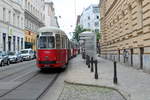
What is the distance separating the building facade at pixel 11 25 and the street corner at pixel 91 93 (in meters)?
33.4

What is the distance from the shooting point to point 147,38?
59.2 ft

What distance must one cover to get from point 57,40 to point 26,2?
1844 inches

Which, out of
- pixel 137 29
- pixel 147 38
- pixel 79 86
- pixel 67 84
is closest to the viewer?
pixel 79 86

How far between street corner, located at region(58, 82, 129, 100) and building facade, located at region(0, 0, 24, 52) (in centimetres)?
3340

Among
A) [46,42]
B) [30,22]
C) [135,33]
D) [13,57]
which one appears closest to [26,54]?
[13,57]

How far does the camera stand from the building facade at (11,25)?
47244 mm

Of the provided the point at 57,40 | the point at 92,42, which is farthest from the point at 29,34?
the point at 57,40

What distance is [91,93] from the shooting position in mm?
11852

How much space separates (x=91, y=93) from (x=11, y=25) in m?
42.4

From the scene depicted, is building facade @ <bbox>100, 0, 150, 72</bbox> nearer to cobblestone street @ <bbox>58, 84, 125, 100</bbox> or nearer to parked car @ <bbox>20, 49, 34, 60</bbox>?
cobblestone street @ <bbox>58, 84, 125, 100</bbox>

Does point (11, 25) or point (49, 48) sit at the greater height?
point (11, 25)

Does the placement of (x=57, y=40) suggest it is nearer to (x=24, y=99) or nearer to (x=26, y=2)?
(x=24, y=99)

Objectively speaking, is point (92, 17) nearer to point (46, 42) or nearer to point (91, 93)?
point (46, 42)

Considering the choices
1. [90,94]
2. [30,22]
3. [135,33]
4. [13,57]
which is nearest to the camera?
[90,94]
